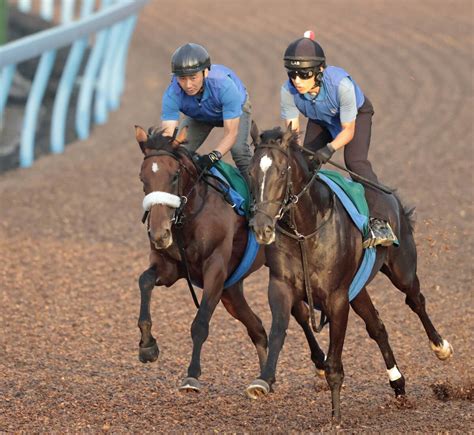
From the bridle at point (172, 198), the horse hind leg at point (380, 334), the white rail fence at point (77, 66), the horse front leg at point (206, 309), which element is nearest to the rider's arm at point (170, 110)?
the bridle at point (172, 198)

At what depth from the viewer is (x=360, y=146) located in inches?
303

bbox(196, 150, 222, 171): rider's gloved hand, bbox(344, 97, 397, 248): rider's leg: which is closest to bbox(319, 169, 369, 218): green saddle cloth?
bbox(344, 97, 397, 248): rider's leg

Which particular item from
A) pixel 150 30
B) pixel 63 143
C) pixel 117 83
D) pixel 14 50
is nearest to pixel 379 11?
pixel 150 30

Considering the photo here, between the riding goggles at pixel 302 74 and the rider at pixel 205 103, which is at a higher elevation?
the riding goggles at pixel 302 74

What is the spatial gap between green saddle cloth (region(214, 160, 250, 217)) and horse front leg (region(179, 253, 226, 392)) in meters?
0.58

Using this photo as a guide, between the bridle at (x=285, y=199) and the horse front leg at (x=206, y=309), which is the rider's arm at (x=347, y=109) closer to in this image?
the bridle at (x=285, y=199)

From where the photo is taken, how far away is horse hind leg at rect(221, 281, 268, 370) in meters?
7.96

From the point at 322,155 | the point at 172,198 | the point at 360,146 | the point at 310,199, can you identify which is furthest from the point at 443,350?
the point at 172,198

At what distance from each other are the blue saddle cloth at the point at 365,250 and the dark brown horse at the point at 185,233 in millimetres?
784

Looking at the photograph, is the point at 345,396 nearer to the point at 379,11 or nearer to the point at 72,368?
the point at 72,368

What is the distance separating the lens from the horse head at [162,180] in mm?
6703

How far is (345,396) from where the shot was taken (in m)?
7.73

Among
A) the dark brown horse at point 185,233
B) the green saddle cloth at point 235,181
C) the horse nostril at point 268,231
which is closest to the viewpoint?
the horse nostril at point 268,231

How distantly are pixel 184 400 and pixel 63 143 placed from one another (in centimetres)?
870
